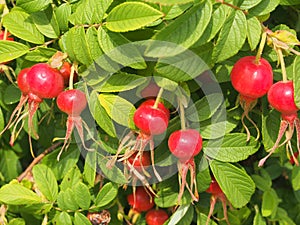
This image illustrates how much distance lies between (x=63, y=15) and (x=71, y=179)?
511 mm

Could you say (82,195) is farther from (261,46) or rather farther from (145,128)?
(261,46)

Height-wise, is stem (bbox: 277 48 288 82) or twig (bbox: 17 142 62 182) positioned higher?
stem (bbox: 277 48 288 82)

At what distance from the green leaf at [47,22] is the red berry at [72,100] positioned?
19 centimetres

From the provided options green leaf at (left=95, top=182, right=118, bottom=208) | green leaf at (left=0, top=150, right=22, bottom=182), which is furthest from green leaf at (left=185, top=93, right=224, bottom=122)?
green leaf at (left=0, top=150, right=22, bottom=182)

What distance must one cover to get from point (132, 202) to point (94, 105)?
0.44m

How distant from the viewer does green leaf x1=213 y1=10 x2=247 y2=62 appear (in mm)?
1264

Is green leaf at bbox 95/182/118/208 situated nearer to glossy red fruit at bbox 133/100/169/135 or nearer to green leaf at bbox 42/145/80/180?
green leaf at bbox 42/145/80/180

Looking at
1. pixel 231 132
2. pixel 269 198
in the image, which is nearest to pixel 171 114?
pixel 231 132

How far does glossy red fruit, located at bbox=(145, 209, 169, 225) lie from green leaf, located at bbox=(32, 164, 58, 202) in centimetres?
32

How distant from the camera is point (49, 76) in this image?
1395mm

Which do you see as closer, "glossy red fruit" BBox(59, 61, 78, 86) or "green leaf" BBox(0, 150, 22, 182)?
"glossy red fruit" BBox(59, 61, 78, 86)

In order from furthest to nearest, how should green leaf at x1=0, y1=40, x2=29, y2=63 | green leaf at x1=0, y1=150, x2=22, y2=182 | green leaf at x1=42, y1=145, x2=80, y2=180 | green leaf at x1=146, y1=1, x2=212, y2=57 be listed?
1. green leaf at x1=0, y1=150, x2=22, y2=182
2. green leaf at x1=42, y1=145, x2=80, y2=180
3. green leaf at x1=0, y1=40, x2=29, y2=63
4. green leaf at x1=146, y1=1, x2=212, y2=57

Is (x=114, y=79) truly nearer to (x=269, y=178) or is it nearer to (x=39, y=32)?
(x=39, y=32)

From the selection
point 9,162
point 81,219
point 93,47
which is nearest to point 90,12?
point 93,47
